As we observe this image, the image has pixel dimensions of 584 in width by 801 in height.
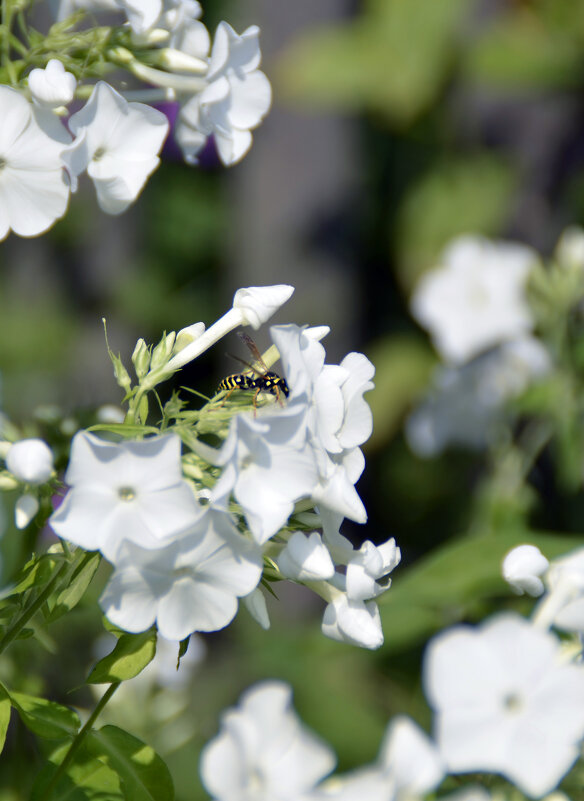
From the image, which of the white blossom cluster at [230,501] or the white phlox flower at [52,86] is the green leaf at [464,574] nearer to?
the white blossom cluster at [230,501]

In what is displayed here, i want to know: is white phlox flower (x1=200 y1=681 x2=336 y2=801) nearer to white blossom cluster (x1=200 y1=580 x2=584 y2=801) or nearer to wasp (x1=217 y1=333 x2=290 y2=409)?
white blossom cluster (x1=200 y1=580 x2=584 y2=801)

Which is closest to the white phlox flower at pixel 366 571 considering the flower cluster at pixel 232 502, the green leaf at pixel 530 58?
the flower cluster at pixel 232 502

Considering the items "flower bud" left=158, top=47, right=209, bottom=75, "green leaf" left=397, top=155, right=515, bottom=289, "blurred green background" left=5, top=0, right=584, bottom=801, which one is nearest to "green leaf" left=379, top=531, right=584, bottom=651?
"flower bud" left=158, top=47, right=209, bottom=75

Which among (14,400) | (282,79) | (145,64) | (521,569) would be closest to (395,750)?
(521,569)

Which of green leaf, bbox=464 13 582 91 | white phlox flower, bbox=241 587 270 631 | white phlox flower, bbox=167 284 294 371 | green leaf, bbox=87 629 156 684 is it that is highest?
white phlox flower, bbox=167 284 294 371

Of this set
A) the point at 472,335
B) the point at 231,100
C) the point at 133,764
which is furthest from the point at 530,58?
the point at 133,764

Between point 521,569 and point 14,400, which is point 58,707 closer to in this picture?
point 521,569
